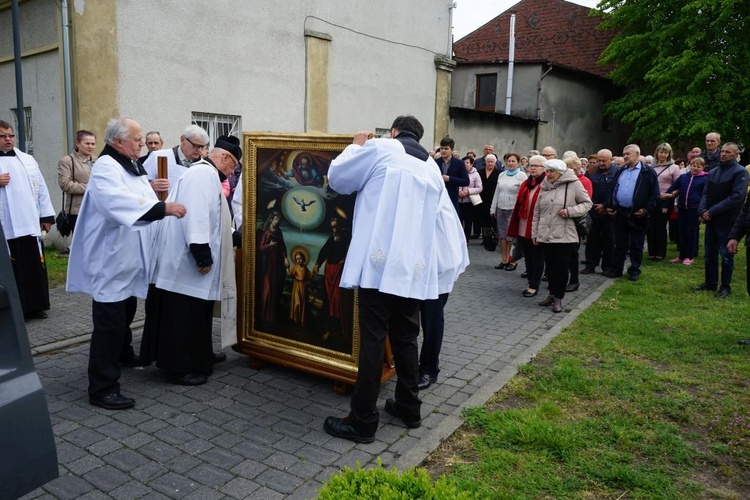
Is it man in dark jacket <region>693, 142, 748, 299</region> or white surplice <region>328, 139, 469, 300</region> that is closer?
white surplice <region>328, 139, 469, 300</region>

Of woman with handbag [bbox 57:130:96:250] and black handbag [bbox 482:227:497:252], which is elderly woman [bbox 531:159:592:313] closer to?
black handbag [bbox 482:227:497:252]

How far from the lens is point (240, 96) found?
12156 mm

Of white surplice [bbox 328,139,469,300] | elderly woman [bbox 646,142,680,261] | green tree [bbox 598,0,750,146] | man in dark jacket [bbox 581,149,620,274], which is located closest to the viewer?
white surplice [bbox 328,139,469,300]

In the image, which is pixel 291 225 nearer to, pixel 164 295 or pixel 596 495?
pixel 164 295

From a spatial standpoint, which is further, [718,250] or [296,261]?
[718,250]

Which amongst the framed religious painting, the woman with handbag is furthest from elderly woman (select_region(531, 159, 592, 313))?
the woman with handbag

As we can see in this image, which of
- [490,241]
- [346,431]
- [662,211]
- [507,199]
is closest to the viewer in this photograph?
[346,431]

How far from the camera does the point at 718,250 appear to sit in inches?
344

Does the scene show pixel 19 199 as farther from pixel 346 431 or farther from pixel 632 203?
pixel 632 203

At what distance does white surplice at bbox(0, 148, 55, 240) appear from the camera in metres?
6.07

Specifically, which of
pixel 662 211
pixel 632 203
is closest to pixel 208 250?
pixel 632 203

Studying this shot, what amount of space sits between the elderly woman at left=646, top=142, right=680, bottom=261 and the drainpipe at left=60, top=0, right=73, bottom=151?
1034 centimetres

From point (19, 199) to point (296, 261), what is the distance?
3263 millimetres

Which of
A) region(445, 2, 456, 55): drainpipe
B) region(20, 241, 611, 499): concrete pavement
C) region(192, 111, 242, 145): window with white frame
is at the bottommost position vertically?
region(20, 241, 611, 499): concrete pavement
